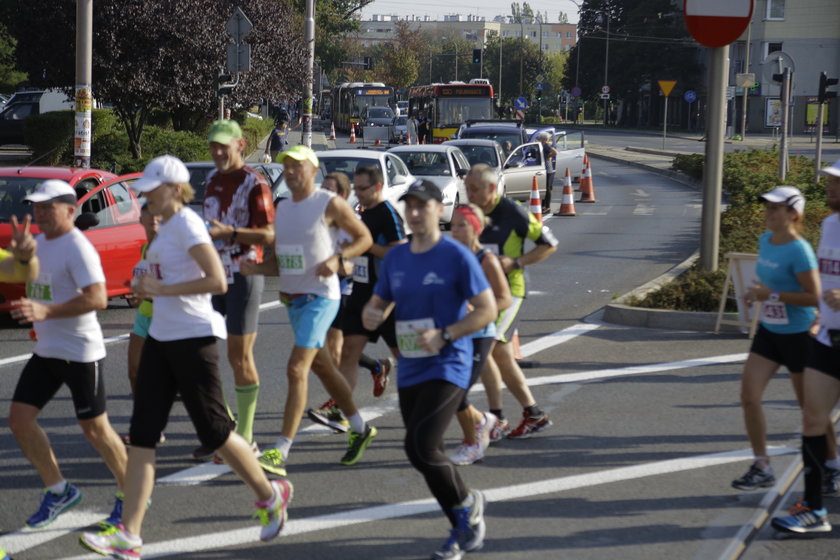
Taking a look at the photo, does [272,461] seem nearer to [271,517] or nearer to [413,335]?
[271,517]

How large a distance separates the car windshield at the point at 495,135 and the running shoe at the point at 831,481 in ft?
75.1

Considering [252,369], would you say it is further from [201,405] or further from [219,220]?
[201,405]

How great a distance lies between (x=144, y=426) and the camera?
5.34 m

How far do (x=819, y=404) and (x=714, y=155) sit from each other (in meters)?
7.46

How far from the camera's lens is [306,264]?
22.3 ft

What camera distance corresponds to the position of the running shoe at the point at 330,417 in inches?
308

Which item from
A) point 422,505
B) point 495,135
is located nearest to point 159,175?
point 422,505

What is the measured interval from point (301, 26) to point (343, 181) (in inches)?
2197

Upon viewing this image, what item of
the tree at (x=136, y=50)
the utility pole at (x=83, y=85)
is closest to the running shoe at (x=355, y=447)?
the utility pole at (x=83, y=85)

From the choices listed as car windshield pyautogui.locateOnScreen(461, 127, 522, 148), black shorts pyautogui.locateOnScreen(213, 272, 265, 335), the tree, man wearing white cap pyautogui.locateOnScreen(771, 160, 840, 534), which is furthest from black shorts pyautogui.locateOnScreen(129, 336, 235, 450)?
car windshield pyautogui.locateOnScreen(461, 127, 522, 148)

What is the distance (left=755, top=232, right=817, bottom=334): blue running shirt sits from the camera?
606 centimetres

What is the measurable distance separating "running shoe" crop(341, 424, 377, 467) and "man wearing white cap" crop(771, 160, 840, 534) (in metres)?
2.44

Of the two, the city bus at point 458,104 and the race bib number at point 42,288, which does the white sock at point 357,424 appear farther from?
the city bus at point 458,104

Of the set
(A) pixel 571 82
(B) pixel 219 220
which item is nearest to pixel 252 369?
(B) pixel 219 220
